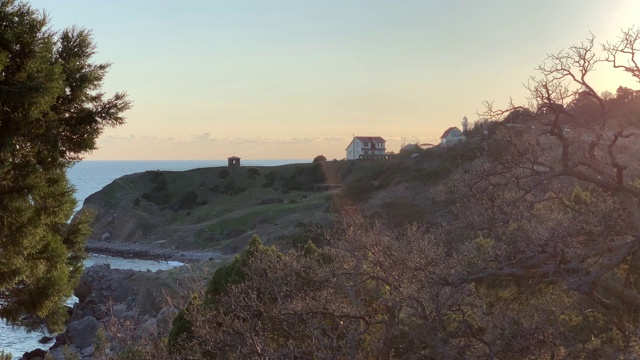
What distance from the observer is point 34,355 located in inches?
1281

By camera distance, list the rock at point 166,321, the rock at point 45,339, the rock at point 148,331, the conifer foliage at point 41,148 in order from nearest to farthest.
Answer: the conifer foliage at point 41,148 < the rock at point 148,331 < the rock at point 166,321 < the rock at point 45,339

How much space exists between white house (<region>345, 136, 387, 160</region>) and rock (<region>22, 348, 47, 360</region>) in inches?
3136

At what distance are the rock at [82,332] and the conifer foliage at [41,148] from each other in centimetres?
2254

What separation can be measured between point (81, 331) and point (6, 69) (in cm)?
2795

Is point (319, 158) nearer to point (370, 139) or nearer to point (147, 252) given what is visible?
point (370, 139)

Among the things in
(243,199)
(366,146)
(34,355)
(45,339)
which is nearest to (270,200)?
(243,199)

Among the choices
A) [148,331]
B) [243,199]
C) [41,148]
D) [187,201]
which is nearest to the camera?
[41,148]

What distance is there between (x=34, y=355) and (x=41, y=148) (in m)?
23.7

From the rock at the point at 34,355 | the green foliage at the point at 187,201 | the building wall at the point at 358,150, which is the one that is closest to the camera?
the rock at the point at 34,355

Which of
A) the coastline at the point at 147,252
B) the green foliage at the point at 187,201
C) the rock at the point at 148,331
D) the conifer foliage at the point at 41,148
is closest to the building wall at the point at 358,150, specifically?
the green foliage at the point at 187,201

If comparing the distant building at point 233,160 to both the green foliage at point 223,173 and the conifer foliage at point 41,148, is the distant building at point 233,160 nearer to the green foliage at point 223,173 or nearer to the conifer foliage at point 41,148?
the green foliage at point 223,173

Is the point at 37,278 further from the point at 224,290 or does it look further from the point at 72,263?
the point at 224,290

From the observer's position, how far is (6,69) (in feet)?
41.2

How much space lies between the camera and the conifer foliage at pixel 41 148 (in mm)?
12227
